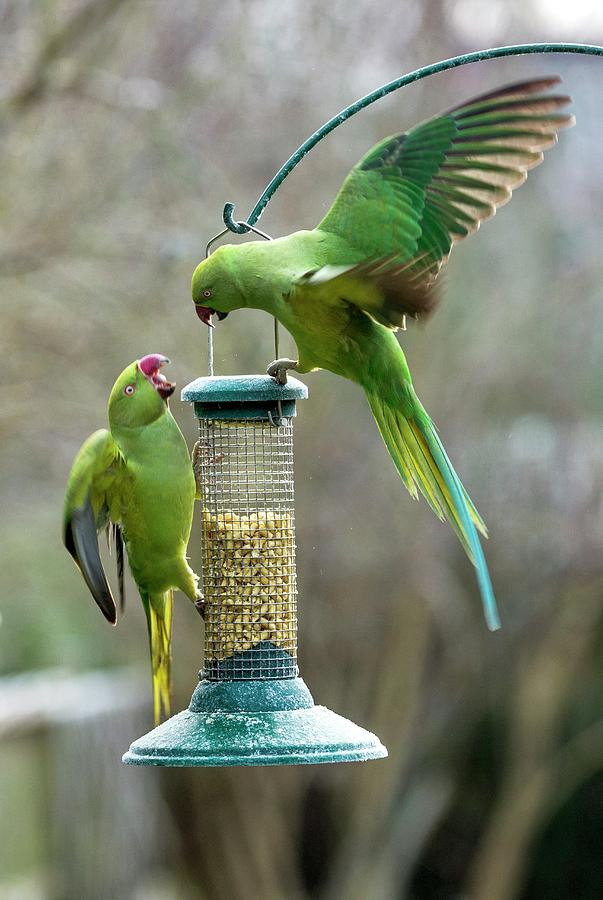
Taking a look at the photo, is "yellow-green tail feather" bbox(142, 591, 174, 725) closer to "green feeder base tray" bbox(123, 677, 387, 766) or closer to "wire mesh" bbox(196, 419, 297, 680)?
"wire mesh" bbox(196, 419, 297, 680)

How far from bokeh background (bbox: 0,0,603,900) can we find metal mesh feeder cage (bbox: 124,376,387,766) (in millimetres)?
2854

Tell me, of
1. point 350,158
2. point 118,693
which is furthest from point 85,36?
point 118,693

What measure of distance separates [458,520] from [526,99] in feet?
3.65

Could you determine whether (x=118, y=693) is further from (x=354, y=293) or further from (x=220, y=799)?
(x=354, y=293)

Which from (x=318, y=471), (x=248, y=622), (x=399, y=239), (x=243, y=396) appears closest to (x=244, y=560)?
(x=248, y=622)

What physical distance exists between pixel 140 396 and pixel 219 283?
503 mm

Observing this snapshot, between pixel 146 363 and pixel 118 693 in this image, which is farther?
pixel 118 693

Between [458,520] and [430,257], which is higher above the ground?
[430,257]

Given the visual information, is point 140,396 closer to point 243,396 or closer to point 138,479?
point 138,479

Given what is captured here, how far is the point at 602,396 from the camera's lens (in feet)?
29.1

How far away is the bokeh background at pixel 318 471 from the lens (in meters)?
7.43

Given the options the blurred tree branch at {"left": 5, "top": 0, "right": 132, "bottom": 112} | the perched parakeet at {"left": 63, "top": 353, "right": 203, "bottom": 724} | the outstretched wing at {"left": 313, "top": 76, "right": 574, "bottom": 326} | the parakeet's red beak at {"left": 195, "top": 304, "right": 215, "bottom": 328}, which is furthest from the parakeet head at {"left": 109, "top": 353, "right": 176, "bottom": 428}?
the blurred tree branch at {"left": 5, "top": 0, "right": 132, "bottom": 112}

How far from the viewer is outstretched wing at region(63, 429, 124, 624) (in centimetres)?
389

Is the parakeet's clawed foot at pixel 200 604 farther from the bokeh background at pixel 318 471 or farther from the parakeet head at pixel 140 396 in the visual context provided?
the bokeh background at pixel 318 471
